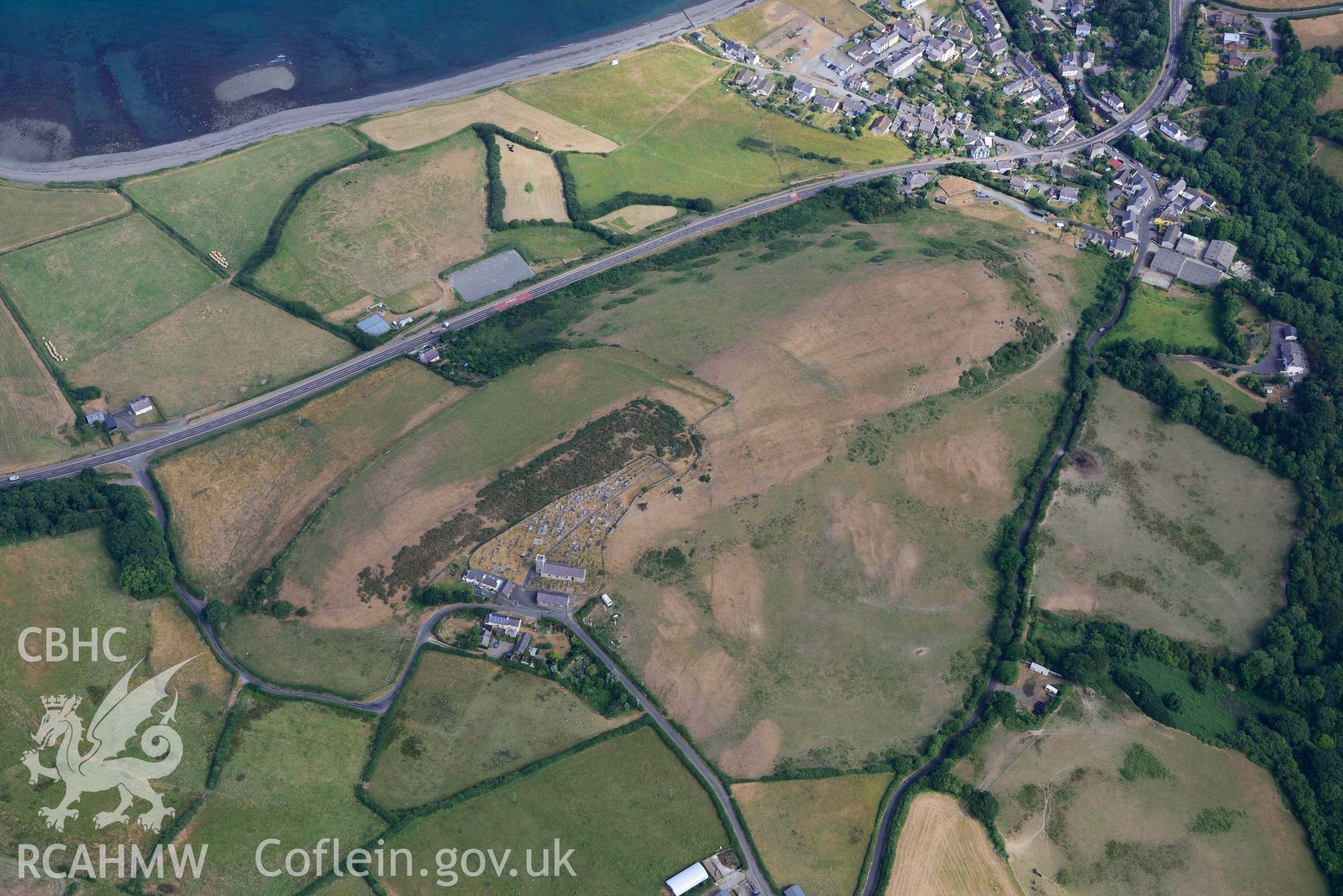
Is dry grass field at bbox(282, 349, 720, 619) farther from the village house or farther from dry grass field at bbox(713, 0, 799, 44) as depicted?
the village house

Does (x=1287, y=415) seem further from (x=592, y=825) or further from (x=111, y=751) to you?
(x=111, y=751)

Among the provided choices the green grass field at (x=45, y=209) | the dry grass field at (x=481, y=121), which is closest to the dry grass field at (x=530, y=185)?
the dry grass field at (x=481, y=121)

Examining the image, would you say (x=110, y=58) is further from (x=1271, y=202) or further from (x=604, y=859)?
(x=1271, y=202)

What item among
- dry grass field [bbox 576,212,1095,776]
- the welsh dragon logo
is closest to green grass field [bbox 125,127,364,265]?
dry grass field [bbox 576,212,1095,776]

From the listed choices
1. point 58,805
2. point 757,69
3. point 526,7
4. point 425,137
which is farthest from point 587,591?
point 526,7

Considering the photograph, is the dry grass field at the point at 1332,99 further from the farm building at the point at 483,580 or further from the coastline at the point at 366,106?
the farm building at the point at 483,580

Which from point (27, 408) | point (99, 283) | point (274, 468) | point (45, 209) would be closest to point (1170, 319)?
point (274, 468)
